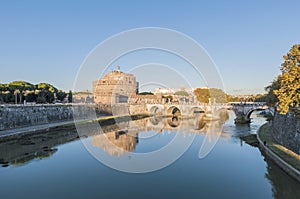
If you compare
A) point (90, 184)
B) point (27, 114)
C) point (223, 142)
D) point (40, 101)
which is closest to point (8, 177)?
point (90, 184)

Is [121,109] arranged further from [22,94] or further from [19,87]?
[19,87]

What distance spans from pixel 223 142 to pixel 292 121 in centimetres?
566

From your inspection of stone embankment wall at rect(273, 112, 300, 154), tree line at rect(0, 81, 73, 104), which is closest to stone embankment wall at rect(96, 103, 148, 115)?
tree line at rect(0, 81, 73, 104)

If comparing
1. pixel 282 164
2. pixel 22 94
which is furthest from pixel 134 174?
pixel 22 94

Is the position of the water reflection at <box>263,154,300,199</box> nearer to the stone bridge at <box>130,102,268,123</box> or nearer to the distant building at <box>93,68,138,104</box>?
the stone bridge at <box>130,102,268,123</box>

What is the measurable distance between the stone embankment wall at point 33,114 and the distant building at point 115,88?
52.8ft

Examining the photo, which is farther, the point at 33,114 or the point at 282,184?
the point at 33,114

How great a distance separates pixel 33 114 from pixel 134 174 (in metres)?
17.5

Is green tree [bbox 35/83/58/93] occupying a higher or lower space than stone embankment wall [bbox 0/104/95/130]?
higher

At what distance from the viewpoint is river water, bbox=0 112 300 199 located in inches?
326

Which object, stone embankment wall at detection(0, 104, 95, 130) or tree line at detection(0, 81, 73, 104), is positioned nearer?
stone embankment wall at detection(0, 104, 95, 130)

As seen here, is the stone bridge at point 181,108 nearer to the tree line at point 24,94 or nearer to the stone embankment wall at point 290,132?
the tree line at point 24,94

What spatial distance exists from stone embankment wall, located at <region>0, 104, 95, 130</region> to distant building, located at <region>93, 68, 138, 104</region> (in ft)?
52.8

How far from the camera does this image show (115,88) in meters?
50.2
